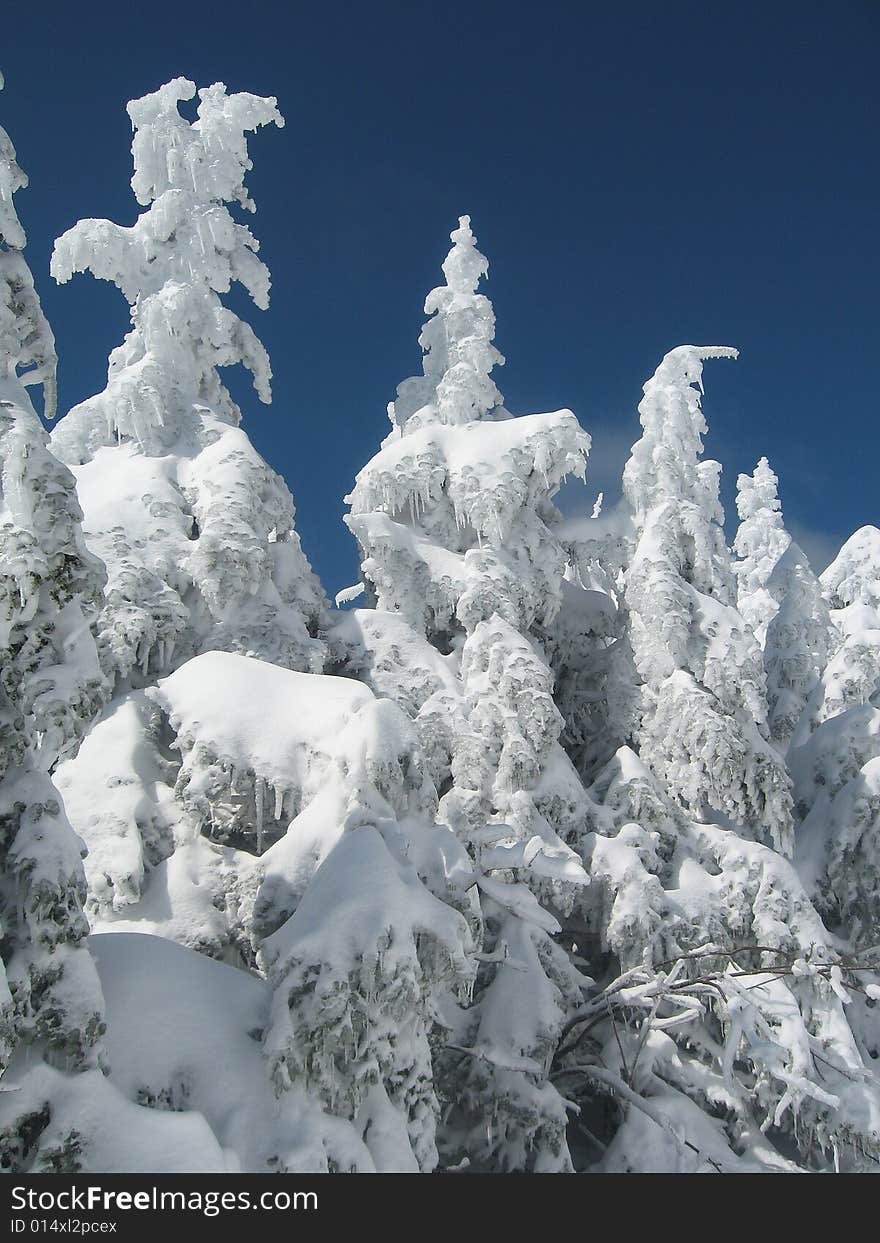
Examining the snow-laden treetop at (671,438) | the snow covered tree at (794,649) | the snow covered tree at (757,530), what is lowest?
the snow covered tree at (794,649)

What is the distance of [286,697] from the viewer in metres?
13.5

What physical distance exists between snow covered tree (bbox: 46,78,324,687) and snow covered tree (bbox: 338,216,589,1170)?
2484 millimetres

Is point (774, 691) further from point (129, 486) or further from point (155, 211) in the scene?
point (155, 211)

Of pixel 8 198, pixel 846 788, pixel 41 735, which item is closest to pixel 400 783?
pixel 41 735

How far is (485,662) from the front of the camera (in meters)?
18.8

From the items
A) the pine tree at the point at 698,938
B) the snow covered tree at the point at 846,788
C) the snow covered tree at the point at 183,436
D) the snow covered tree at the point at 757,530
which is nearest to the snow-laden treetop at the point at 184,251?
the snow covered tree at the point at 183,436

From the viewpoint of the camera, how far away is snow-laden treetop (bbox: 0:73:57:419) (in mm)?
8945

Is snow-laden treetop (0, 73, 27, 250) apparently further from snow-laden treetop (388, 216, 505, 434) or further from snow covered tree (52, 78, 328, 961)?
snow-laden treetop (388, 216, 505, 434)

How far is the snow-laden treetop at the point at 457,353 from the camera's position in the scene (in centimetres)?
2359

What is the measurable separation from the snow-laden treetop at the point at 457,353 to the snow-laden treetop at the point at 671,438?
409 cm

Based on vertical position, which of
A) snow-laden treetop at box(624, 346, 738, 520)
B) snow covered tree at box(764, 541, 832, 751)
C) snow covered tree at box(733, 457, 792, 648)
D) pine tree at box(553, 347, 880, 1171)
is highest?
snow covered tree at box(733, 457, 792, 648)

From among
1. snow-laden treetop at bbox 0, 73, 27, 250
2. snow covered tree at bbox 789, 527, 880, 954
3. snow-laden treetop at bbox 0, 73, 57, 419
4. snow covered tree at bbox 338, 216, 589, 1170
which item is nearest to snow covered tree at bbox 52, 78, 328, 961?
snow covered tree at bbox 338, 216, 589, 1170

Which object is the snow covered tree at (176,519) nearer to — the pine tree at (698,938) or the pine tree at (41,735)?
the pine tree at (41,735)

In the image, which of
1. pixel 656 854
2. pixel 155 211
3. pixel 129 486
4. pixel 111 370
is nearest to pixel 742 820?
pixel 656 854
